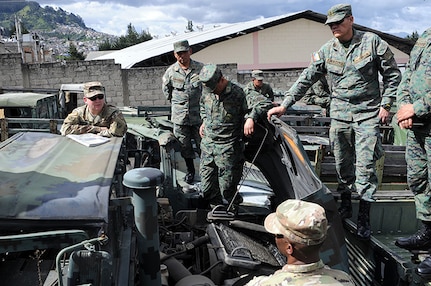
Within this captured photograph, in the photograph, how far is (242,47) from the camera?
22109mm

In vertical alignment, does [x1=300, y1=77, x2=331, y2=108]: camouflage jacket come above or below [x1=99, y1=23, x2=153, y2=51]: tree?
below

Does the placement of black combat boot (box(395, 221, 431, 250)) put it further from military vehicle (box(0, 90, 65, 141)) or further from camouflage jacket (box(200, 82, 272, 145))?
military vehicle (box(0, 90, 65, 141))

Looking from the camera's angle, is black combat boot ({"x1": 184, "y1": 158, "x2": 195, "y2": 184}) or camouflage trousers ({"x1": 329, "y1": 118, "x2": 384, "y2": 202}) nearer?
camouflage trousers ({"x1": 329, "y1": 118, "x2": 384, "y2": 202})

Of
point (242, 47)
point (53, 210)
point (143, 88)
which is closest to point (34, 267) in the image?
point (53, 210)

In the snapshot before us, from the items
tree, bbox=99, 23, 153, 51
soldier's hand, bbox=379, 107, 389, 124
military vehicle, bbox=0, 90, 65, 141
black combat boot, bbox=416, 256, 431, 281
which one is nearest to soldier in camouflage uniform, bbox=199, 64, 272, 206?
soldier's hand, bbox=379, 107, 389, 124

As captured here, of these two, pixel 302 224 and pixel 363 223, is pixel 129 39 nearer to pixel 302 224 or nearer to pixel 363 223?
pixel 363 223

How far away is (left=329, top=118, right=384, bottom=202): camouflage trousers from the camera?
11.3ft

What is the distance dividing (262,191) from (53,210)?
9.67 feet

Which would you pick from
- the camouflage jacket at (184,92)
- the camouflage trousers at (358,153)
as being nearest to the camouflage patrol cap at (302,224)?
the camouflage trousers at (358,153)

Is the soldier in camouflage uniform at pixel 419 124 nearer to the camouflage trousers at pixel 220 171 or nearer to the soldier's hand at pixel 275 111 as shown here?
the soldier's hand at pixel 275 111

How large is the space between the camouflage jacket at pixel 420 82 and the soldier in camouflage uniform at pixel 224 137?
1.26m

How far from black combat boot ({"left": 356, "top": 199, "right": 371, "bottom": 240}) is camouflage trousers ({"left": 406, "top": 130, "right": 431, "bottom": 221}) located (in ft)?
1.21

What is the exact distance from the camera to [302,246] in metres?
1.69

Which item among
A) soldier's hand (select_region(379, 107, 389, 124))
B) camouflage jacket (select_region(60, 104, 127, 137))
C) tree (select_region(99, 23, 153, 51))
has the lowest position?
camouflage jacket (select_region(60, 104, 127, 137))
